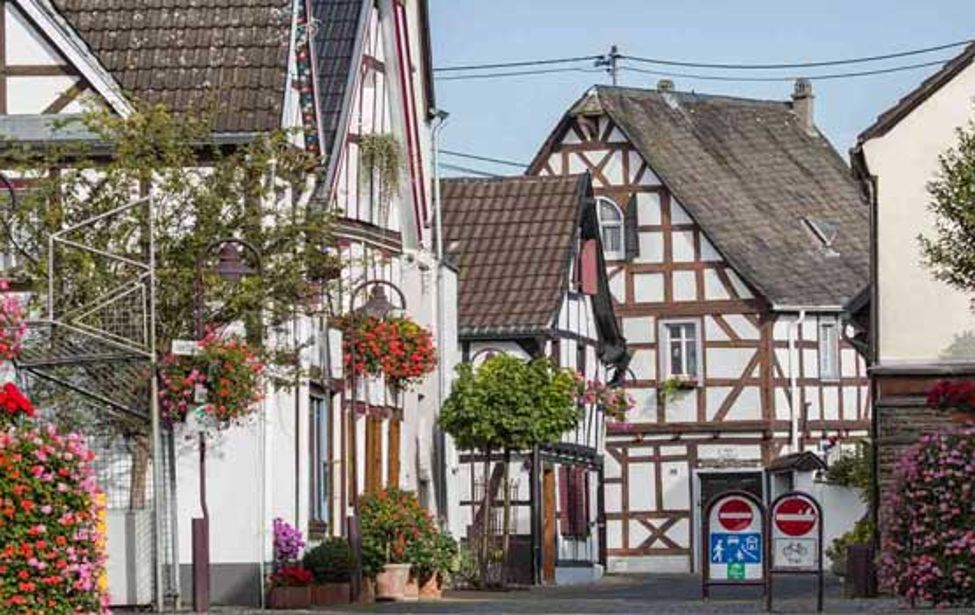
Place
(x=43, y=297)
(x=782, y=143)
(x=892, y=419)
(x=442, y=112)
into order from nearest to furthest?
(x=43, y=297)
(x=892, y=419)
(x=442, y=112)
(x=782, y=143)

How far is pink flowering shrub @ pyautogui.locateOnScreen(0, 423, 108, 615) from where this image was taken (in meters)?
20.0

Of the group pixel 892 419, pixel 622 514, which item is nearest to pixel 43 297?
pixel 892 419

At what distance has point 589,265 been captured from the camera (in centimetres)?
5472

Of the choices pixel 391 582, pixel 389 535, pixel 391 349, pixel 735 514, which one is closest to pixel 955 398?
pixel 735 514

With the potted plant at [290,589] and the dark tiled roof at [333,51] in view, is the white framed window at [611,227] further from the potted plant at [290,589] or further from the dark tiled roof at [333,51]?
the potted plant at [290,589]

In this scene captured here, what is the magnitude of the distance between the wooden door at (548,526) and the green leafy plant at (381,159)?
11078 mm

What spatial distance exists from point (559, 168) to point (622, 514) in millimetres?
7905

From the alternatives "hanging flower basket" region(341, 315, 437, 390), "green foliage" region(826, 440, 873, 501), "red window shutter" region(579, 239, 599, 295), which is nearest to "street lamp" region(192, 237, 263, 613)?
"hanging flower basket" region(341, 315, 437, 390)

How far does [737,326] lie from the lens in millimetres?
61844

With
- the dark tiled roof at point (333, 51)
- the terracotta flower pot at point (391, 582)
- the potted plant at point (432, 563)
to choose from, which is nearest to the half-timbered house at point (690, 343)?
the dark tiled roof at point (333, 51)

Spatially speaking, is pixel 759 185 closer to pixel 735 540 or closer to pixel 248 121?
pixel 248 121

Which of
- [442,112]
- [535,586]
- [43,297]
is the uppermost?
[442,112]

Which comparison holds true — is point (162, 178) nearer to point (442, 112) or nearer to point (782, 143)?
point (442, 112)

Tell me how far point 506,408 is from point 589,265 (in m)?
11.7
